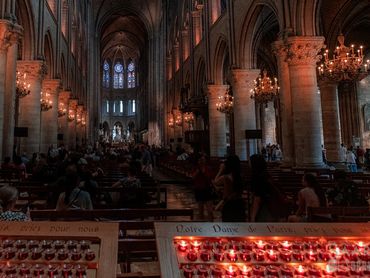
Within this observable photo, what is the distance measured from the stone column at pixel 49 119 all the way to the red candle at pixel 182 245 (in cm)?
1716

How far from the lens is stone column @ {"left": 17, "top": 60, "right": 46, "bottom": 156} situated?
46.8 ft

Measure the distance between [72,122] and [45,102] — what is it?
30.5 ft

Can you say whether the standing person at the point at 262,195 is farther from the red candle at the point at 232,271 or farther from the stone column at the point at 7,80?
the stone column at the point at 7,80

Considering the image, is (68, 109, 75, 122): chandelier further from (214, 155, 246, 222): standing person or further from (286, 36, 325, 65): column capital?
(214, 155, 246, 222): standing person

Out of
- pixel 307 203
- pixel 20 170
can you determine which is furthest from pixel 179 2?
pixel 307 203

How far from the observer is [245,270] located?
5.74 feet

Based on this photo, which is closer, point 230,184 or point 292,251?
point 292,251

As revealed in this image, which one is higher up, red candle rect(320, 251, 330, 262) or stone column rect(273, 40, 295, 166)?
stone column rect(273, 40, 295, 166)

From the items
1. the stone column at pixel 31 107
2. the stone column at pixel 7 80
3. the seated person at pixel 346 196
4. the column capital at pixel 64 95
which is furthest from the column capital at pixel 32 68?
the seated person at pixel 346 196

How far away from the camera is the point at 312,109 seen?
34.2 ft

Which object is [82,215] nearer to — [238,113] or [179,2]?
[238,113]

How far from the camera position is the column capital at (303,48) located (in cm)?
1043

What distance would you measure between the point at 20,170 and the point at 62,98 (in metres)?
14.1

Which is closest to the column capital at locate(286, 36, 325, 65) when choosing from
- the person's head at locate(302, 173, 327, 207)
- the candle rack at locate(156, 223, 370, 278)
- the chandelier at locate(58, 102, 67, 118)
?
the person's head at locate(302, 173, 327, 207)
